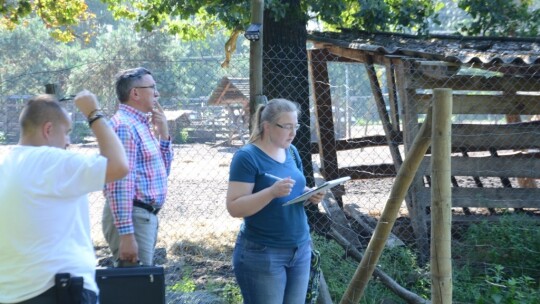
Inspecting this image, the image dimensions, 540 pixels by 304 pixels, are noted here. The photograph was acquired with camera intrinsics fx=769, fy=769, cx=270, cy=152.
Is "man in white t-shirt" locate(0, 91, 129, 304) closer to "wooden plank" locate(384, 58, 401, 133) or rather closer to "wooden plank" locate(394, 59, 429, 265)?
"wooden plank" locate(394, 59, 429, 265)

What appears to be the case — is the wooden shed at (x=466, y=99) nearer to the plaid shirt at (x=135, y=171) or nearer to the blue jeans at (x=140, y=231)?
the plaid shirt at (x=135, y=171)

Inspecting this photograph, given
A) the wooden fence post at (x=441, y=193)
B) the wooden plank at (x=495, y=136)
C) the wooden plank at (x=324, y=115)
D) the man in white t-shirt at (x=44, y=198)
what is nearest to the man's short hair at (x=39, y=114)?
the man in white t-shirt at (x=44, y=198)

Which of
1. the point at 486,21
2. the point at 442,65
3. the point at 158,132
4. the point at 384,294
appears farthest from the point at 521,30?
the point at 158,132

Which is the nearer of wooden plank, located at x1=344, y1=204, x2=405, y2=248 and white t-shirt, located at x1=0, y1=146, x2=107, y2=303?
white t-shirt, located at x1=0, y1=146, x2=107, y2=303

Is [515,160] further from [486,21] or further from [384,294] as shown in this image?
[486,21]

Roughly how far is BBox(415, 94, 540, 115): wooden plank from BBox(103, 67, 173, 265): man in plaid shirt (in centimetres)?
419

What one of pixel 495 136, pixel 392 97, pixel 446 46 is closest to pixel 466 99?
pixel 495 136

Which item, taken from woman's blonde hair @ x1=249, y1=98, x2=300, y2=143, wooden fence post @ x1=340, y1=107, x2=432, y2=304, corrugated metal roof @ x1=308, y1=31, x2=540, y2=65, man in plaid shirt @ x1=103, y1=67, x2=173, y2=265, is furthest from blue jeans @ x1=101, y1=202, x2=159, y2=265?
corrugated metal roof @ x1=308, y1=31, x2=540, y2=65

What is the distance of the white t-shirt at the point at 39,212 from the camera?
3027mm

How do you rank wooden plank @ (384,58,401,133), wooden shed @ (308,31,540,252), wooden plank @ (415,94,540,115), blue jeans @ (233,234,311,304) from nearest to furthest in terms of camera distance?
blue jeans @ (233,234,311,304) → wooden shed @ (308,31,540,252) → wooden plank @ (415,94,540,115) → wooden plank @ (384,58,401,133)

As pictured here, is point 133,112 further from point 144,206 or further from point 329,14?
point 329,14

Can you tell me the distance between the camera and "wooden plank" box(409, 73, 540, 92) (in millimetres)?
7820

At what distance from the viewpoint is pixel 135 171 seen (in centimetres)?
413

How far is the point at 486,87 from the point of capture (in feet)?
26.1
